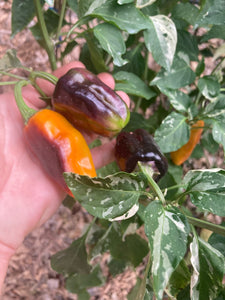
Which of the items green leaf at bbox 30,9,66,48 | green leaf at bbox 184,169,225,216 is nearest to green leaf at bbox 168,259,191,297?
green leaf at bbox 184,169,225,216

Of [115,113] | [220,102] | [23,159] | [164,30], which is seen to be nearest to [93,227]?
[23,159]

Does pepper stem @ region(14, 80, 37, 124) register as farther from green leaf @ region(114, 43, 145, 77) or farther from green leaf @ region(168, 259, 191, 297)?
green leaf @ region(168, 259, 191, 297)

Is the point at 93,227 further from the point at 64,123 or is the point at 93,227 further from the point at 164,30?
the point at 164,30

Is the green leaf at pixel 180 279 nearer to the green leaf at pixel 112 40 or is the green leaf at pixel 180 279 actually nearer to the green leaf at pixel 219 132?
the green leaf at pixel 219 132

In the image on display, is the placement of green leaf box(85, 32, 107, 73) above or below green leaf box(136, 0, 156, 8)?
below

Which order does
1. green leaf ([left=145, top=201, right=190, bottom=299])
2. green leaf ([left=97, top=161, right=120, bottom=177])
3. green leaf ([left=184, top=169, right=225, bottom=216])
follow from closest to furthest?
1. green leaf ([left=145, top=201, right=190, bottom=299])
2. green leaf ([left=184, top=169, right=225, bottom=216])
3. green leaf ([left=97, top=161, right=120, bottom=177])

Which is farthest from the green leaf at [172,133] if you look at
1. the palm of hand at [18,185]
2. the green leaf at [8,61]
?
the green leaf at [8,61]
